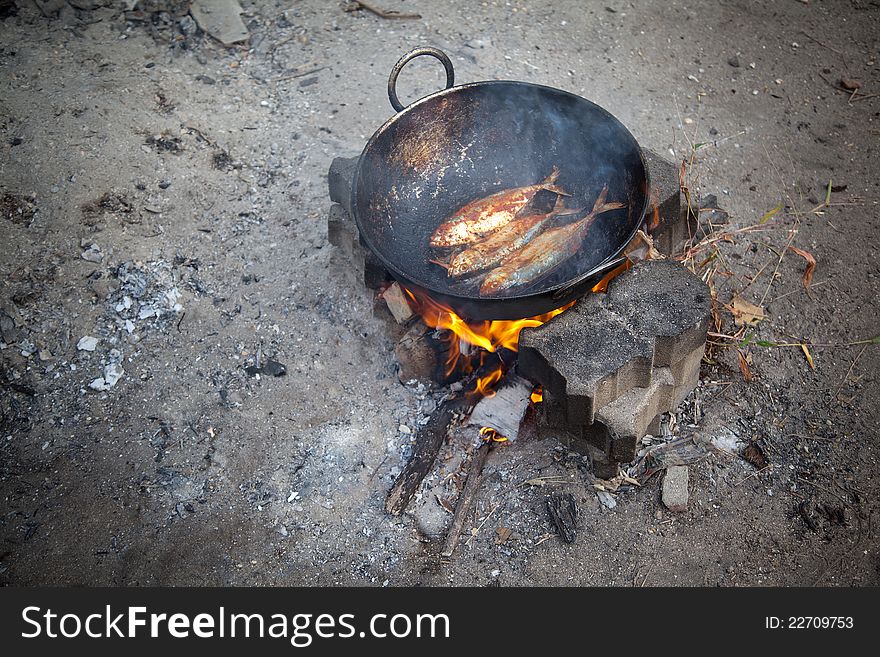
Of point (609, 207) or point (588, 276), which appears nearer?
point (588, 276)

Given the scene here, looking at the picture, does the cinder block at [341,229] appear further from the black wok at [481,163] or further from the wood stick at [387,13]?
the wood stick at [387,13]

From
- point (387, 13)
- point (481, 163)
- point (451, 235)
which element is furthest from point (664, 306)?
point (387, 13)

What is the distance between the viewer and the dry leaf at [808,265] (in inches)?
153

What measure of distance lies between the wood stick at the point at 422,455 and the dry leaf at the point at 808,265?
210 centimetres

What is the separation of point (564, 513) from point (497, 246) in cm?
142

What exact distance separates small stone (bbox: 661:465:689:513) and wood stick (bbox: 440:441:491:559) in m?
0.91

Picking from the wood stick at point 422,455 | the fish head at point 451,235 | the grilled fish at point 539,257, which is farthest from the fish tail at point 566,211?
the wood stick at point 422,455

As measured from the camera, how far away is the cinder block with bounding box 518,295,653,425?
3.11m

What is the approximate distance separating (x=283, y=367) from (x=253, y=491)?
745mm

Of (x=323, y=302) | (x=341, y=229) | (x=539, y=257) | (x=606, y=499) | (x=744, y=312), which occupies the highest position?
(x=539, y=257)

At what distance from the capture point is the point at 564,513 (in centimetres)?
337

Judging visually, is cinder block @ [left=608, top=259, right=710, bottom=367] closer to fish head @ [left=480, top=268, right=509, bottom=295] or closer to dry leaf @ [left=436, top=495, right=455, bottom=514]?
fish head @ [left=480, top=268, right=509, bottom=295]

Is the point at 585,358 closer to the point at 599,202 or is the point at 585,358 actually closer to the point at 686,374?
the point at 686,374

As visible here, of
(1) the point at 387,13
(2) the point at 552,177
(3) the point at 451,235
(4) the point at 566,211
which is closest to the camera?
(3) the point at 451,235
